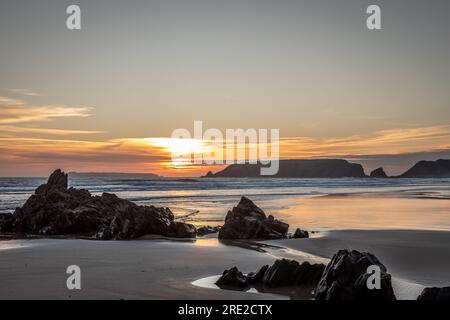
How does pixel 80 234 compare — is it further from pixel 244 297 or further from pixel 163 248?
pixel 244 297

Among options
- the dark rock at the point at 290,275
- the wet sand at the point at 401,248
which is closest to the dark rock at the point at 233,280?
the dark rock at the point at 290,275

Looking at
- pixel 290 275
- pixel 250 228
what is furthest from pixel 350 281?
pixel 250 228

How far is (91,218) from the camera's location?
74.4ft

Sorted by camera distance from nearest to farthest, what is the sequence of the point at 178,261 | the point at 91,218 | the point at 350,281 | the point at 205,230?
the point at 350,281 < the point at 178,261 < the point at 205,230 < the point at 91,218

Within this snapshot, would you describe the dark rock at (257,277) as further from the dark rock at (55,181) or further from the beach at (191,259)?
the dark rock at (55,181)

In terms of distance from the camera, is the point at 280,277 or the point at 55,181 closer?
the point at 280,277

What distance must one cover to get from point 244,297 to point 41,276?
5.19 meters

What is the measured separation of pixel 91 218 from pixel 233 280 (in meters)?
13.5

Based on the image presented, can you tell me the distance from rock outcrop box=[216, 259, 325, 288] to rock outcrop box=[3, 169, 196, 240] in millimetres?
9372

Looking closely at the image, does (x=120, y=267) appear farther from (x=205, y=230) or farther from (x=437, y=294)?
(x=205, y=230)

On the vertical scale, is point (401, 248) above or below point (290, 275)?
below

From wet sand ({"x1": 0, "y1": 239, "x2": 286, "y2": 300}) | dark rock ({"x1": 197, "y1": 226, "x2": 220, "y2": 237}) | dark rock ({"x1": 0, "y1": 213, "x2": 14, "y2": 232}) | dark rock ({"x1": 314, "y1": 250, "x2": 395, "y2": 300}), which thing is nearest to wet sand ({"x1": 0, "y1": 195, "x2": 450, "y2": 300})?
wet sand ({"x1": 0, "y1": 239, "x2": 286, "y2": 300})

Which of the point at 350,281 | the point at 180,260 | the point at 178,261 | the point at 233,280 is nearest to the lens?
the point at 350,281
